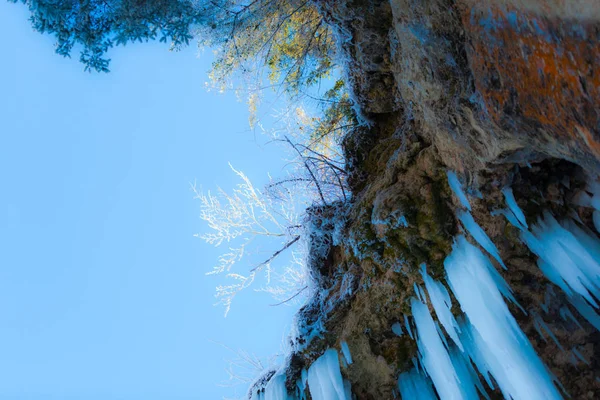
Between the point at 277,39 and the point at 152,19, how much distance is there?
212cm

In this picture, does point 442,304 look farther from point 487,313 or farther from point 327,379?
point 327,379

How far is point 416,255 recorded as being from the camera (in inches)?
144

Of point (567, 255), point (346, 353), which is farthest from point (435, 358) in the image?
point (567, 255)

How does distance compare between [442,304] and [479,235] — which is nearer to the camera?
[479,235]

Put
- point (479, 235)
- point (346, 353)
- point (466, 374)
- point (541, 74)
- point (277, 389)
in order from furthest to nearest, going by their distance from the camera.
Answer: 1. point (277, 389)
2. point (346, 353)
3. point (466, 374)
4. point (479, 235)
5. point (541, 74)

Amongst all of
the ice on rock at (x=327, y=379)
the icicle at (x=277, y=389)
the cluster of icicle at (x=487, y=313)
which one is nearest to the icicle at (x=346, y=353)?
the ice on rock at (x=327, y=379)

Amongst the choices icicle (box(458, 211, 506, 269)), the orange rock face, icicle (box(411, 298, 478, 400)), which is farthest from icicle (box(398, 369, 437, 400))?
the orange rock face

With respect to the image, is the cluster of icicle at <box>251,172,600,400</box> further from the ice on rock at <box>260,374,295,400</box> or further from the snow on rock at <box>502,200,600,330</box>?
the ice on rock at <box>260,374,295,400</box>

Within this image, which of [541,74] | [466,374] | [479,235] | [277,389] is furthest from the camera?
[277,389]

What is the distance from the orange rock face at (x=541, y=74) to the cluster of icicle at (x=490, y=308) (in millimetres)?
863

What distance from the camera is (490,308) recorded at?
3057 mm

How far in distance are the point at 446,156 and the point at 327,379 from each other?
2201 mm

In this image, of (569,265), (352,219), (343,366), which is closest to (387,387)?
(343,366)

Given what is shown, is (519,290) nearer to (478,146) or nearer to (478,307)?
(478,307)
